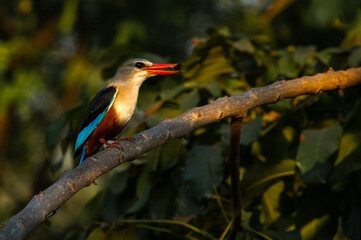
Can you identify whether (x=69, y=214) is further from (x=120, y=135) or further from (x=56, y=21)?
(x=120, y=135)

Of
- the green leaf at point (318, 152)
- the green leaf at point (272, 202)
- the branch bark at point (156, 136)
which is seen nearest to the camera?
the branch bark at point (156, 136)

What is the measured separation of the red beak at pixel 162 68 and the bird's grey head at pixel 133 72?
0.10ft

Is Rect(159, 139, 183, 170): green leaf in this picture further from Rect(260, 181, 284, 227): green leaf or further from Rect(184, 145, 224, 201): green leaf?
Rect(260, 181, 284, 227): green leaf

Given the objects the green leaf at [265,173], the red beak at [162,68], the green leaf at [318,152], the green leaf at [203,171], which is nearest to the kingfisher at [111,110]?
the red beak at [162,68]

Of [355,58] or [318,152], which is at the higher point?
[355,58]

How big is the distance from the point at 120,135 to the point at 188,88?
0.45m

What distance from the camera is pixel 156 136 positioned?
1718 mm

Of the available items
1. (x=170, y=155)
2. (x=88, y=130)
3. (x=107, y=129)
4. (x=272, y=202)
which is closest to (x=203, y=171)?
(x=170, y=155)

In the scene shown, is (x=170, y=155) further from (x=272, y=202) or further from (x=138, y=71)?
(x=138, y=71)

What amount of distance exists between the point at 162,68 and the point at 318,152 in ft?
2.98

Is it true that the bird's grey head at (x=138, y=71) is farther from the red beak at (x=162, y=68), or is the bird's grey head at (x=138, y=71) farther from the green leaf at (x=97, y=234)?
the green leaf at (x=97, y=234)

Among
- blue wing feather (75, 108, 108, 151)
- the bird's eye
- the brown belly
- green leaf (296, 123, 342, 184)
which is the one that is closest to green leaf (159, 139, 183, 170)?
the brown belly

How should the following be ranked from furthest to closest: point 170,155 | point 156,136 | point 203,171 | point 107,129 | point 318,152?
point 107,129
point 170,155
point 203,171
point 318,152
point 156,136

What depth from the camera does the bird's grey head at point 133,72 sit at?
2.73 meters
